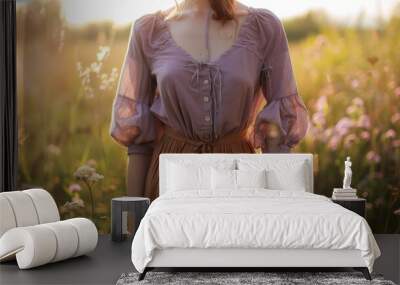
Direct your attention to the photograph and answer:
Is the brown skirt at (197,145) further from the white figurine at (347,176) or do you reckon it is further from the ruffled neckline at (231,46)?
the white figurine at (347,176)

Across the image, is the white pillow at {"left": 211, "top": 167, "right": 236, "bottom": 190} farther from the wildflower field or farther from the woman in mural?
the wildflower field

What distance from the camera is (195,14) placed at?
21.2 feet

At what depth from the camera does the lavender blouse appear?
6.27 m

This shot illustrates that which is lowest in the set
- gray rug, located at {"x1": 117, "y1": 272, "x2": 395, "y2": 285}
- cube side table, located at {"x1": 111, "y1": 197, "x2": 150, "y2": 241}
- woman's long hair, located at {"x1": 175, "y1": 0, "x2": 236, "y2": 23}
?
gray rug, located at {"x1": 117, "y1": 272, "x2": 395, "y2": 285}

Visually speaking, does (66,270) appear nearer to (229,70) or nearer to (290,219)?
(290,219)

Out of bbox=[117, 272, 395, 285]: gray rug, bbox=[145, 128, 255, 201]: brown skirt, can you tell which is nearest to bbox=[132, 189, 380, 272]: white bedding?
bbox=[117, 272, 395, 285]: gray rug

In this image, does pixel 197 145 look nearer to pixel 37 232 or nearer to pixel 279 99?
pixel 279 99

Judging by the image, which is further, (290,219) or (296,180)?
(296,180)

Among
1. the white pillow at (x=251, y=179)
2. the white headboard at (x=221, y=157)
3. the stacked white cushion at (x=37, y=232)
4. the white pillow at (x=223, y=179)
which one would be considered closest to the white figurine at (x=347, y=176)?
the white headboard at (x=221, y=157)

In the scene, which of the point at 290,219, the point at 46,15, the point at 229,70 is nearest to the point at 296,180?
the point at 229,70

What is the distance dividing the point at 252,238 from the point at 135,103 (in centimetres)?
241

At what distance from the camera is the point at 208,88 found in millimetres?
6285

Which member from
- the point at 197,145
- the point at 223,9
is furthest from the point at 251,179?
the point at 223,9

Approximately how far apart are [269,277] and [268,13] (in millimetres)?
2815
